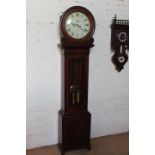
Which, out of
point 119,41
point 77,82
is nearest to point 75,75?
point 77,82

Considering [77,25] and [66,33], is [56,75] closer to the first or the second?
[66,33]

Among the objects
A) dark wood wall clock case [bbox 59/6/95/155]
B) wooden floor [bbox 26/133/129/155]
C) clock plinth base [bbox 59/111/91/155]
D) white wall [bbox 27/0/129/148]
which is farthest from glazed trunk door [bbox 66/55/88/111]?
wooden floor [bbox 26/133/129/155]

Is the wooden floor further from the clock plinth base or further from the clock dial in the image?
the clock dial

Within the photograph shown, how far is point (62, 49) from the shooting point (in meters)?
2.40

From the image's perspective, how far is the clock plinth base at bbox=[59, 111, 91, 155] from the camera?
7.96ft

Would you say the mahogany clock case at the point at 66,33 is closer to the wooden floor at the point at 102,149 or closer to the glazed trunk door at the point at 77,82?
the glazed trunk door at the point at 77,82

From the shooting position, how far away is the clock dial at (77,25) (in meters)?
2.35

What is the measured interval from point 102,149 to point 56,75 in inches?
42.2

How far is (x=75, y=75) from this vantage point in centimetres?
243
